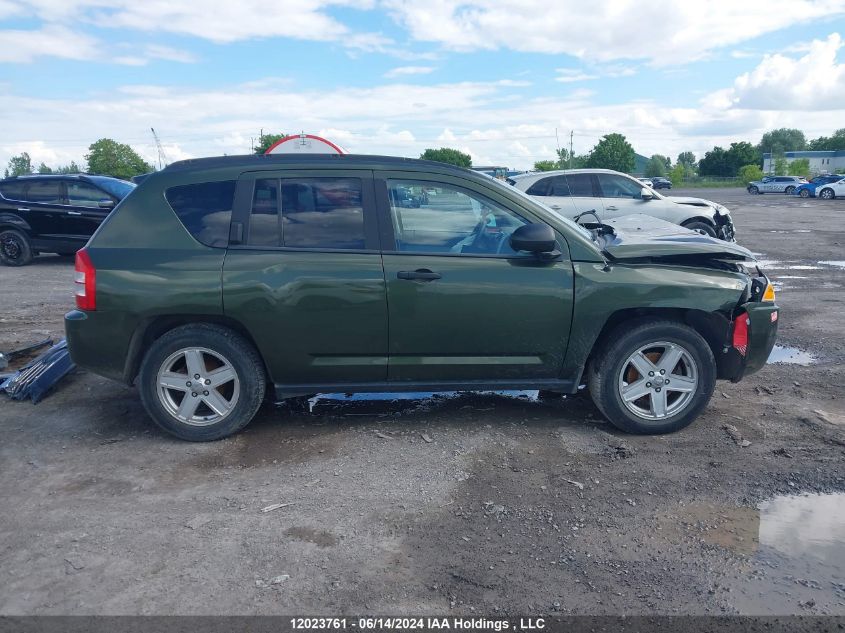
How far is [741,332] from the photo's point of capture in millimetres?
4535

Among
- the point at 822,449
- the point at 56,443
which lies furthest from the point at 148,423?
the point at 822,449

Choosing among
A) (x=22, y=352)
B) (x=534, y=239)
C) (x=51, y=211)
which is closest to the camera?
(x=534, y=239)

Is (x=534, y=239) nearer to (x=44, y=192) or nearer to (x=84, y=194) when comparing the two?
(x=84, y=194)

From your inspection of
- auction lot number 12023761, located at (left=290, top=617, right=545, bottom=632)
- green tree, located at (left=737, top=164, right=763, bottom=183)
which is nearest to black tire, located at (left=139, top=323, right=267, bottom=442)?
auction lot number 12023761, located at (left=290, top=617, right=545, bottom=632)

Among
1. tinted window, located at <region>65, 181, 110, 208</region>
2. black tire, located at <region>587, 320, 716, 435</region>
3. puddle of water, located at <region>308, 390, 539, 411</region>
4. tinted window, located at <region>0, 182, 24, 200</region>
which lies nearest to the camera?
black tire, located at <region>587, 320, 716, 435</region>

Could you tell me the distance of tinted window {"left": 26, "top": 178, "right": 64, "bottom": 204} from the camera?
41.3 ft

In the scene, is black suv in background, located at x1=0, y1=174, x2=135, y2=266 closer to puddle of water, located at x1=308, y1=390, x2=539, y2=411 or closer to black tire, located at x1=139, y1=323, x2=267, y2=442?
puddle of water, located at x1=308, y1=390, x2=539, y2=411

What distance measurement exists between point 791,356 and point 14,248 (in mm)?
13088

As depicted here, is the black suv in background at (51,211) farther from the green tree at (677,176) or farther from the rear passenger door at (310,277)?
the green tree at (677,176)

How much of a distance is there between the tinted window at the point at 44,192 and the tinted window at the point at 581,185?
9.53m

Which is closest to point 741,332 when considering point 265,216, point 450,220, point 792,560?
point 792,560

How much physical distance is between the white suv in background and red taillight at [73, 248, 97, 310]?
378 inches

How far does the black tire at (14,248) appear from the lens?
12859 mm

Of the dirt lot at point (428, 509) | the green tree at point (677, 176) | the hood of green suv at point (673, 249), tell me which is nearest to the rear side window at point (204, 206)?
the dirt lot at point (428, 509)
